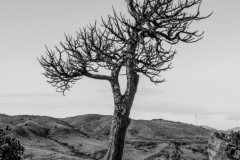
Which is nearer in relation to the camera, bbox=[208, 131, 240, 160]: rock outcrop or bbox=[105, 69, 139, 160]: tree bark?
bbox=[208, 131, 240, 160]: rock outcrop

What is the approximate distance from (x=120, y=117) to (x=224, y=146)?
421 cm

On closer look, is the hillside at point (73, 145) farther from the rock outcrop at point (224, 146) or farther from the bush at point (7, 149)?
the rock outcrop at point (224, 146)

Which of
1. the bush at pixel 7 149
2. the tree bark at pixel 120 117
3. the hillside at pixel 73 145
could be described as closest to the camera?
the bush at pixel 7 149

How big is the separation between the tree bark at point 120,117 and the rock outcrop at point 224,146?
3642 mm

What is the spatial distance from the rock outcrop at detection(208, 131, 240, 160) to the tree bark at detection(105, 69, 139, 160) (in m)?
3.64

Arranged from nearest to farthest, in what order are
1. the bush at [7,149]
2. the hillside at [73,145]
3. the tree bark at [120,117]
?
the bush at [7,149]
the tree bark at [120,117]
the hillside at [73,145]

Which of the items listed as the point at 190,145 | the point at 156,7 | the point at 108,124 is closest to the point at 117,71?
the point at 156,7

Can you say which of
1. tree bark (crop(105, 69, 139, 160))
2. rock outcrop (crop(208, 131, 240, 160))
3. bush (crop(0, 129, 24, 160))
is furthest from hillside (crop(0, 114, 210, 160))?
rock outcrop (crop(208, 131, 240, 160))

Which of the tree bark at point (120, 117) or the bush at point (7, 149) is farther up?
the tree bark at point (120, 117)

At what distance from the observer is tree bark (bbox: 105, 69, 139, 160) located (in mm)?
9664

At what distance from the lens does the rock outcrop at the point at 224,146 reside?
9.30 meters

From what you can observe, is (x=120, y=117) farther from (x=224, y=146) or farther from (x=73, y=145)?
(x=73, y=145)

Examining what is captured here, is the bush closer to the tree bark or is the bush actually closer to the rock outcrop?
the tree bark

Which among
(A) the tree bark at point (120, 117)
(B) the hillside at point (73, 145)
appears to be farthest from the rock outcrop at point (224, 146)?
(B) the hillside at point (73, 145)
